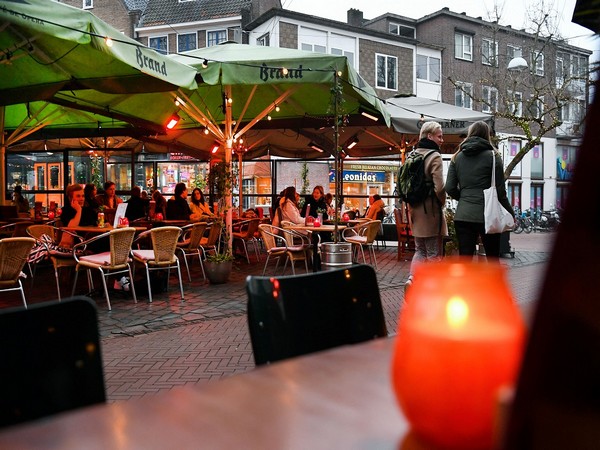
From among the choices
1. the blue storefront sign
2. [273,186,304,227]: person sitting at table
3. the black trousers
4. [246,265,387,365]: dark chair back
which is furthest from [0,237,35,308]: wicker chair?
the blue storefront sign

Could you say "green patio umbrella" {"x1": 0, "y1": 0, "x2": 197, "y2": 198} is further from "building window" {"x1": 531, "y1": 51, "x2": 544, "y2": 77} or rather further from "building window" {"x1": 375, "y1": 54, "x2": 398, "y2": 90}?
"building window" {"x1": 375, "y1": 54, "x2": 398, "y2": 90}

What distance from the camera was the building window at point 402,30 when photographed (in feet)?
105

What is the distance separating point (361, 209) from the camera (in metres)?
19.1

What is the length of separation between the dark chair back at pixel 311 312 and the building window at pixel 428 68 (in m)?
30.4

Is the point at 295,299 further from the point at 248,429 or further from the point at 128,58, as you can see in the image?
the point at 128,58

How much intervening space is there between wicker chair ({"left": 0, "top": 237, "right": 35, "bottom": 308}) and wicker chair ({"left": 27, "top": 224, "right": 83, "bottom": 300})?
1335mm

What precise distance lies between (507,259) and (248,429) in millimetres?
12109

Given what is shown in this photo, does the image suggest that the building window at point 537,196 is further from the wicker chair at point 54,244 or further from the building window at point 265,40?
the wicker chair at point 54,244

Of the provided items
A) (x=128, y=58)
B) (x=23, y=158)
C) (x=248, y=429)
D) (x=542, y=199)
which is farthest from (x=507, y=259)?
(x=542, y=199)

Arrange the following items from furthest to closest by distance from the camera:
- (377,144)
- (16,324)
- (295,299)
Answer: (377,144) → (295,299) → (16,324)

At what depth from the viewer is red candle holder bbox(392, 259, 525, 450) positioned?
67 centimetres

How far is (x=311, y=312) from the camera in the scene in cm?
178

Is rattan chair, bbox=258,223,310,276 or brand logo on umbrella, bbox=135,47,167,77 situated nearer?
brand logo on umbrella, bbox=135,47,167,77

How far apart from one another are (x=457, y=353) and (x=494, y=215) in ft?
15.9
